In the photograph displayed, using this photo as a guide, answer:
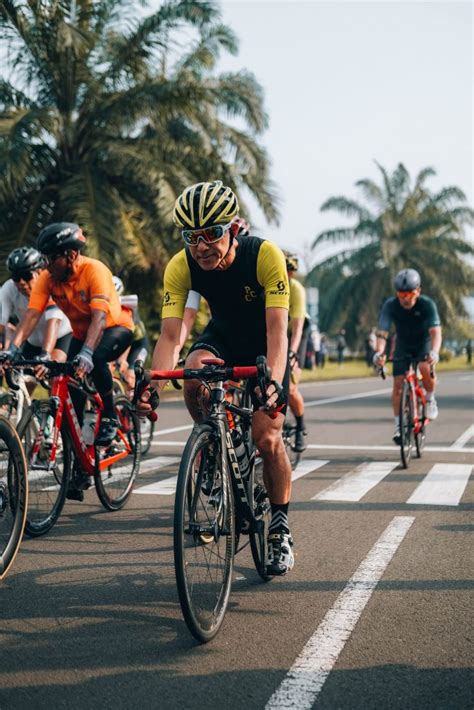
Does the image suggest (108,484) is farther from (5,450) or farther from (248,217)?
(248,217)

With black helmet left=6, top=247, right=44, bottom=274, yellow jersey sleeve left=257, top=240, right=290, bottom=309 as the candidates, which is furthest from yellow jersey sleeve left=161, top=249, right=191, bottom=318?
black helmet left=6, top=247, right=44, bottom=274

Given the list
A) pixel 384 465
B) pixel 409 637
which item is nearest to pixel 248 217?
pixel 384 465

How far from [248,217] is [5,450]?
1562cm

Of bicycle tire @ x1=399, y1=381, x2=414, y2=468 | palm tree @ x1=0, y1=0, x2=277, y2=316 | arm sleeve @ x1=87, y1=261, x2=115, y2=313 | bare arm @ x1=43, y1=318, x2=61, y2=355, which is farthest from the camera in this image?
palm tree @ x1=0, y1=0, x2=277, y2=316

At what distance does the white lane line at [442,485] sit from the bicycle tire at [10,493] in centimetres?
338

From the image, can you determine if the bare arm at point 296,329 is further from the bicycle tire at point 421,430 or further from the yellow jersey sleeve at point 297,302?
the bicycle tire at point 421,430

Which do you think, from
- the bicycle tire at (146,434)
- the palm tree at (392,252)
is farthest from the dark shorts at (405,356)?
the palm tree at (392,252)

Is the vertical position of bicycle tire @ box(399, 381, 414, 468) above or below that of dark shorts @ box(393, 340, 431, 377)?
below

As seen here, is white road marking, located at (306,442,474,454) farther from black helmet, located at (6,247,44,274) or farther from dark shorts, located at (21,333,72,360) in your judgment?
black helmet, located at (6,247,44,274)

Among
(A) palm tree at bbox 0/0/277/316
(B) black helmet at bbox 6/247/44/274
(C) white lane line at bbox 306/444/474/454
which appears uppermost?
(A) palm tree at bbox 0/0/277/316

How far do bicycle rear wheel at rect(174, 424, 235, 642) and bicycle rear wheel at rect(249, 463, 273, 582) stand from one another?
403 mm

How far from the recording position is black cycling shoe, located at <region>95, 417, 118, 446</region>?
6.24 metres

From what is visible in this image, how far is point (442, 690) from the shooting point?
3.21 metres

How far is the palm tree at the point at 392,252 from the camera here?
38.3 meters
